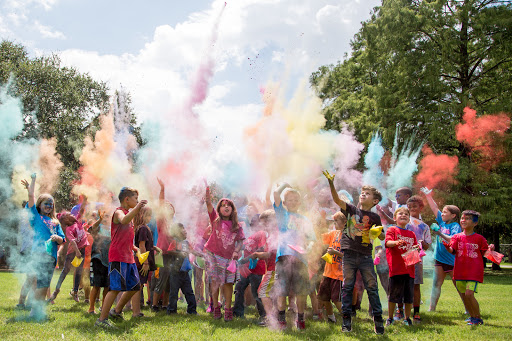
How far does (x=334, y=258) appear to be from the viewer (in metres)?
6.33

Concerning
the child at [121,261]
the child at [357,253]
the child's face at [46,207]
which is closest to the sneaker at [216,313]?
the child at [121,261]

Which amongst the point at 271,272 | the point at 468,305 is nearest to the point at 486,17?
the point at 468,305

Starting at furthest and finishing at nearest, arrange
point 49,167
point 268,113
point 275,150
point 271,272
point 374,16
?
point 374,16
point 49,167
point 268,113
point 275,150
point 271,272

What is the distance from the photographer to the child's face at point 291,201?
19.3 ft

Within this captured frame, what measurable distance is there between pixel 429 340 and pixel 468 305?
1634 mm

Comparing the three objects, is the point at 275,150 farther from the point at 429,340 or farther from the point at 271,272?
the point at 429,340

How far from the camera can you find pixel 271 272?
594 centimetres

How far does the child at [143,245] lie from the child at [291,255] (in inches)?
82.6

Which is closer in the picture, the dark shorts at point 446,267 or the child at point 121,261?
the child at point 121,261

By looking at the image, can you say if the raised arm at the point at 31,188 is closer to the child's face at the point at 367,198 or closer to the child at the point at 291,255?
the child at the point at 291,255

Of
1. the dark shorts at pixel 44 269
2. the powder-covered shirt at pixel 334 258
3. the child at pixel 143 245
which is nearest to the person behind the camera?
the dark shorts at pixel 44 269

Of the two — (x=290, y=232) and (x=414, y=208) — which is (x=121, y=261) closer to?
(x=290, y=232)

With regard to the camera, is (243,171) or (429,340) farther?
(243,171)

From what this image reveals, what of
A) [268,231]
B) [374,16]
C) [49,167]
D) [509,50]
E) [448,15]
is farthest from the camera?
[374,16]
